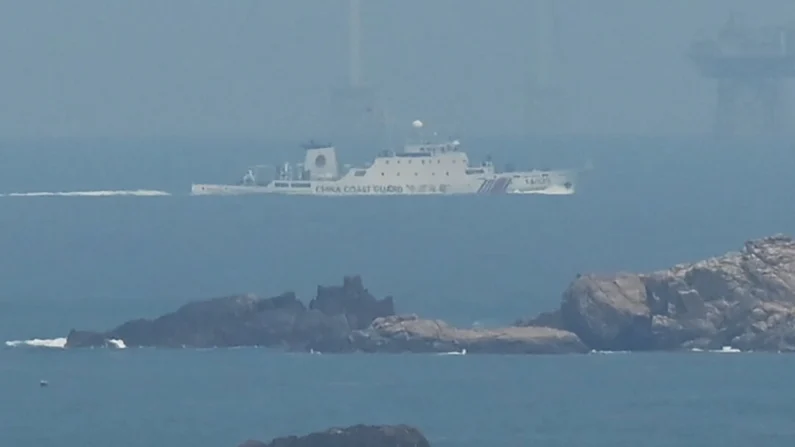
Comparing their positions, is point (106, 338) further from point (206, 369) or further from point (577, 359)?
point (577, 359)

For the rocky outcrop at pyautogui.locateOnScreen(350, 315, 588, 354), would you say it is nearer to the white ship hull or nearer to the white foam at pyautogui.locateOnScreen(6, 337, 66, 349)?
the white foam at pyautogui.locateOnScreen(6, 337, 66, 349)

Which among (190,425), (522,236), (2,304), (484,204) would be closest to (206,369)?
(190,425)

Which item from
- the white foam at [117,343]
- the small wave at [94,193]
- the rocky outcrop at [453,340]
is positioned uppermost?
the rocky outcrop at [453,340]

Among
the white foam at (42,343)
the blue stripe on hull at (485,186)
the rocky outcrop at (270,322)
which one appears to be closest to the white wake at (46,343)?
the white foam at (42,343)

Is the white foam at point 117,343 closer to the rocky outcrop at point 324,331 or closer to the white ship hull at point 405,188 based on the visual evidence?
the rocky outcrop at point 324,331

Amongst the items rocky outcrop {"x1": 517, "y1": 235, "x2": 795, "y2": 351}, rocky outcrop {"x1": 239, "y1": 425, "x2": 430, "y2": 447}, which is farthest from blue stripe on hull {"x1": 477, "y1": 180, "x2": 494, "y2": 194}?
rocky outcrop {"x1": 239, "y1": 425, "x2": 430, "y2": 447}

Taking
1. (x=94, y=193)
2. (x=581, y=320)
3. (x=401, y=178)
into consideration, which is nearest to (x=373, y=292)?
(x=581, y=320)
